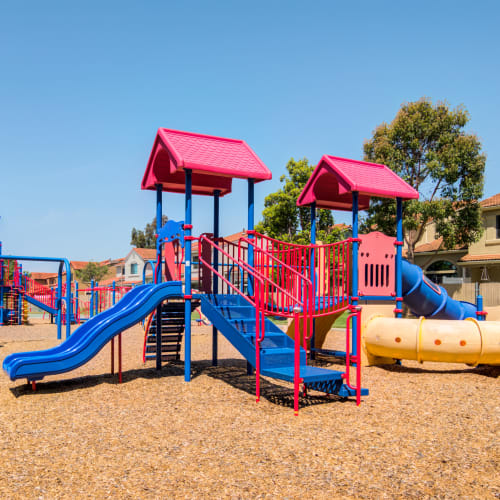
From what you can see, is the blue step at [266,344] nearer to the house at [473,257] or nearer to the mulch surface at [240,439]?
the mulch surface at [240,439]

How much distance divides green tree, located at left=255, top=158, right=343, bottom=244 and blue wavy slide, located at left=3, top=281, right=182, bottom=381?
18.7 meters

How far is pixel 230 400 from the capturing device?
732 cm

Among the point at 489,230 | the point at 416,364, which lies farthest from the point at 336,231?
the point at 416,364

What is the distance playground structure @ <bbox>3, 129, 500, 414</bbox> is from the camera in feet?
25.2

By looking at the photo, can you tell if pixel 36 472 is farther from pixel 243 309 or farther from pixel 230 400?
pixel 243 309

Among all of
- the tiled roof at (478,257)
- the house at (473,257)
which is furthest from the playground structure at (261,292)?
the tiled roof at (478,257)

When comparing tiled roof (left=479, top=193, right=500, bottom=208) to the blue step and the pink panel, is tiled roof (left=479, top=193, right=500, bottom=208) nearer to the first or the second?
the pink panel

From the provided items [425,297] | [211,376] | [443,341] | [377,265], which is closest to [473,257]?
[425,297]

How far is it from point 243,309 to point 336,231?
1893 centimetres

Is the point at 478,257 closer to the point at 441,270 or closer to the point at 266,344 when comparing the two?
the point at 441,270

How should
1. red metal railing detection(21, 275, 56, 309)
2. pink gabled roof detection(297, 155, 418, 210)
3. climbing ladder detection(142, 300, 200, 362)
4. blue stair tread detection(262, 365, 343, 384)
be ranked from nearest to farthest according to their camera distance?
blue stair tread detection(262, 365, 343, 384) < pink gabled roof detection(297, 155, 418, 210) < climbing ladder detection(142, 300, 200, 362) < red metal railing detection(21, 275, 56, 309)

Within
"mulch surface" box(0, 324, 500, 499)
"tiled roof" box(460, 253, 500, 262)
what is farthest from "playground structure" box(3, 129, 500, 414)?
"tiled roof" box(460, 253, 500, 262)

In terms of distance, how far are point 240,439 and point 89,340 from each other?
3.60m

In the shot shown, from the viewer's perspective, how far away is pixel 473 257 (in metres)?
30.8
